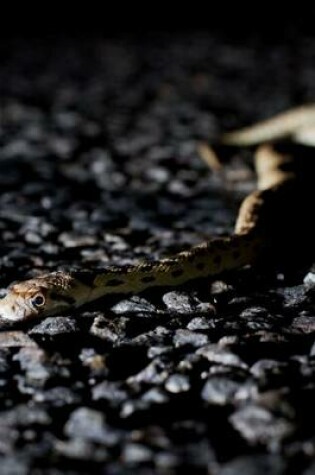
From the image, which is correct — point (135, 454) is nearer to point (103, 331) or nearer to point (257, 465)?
point (257, 465)

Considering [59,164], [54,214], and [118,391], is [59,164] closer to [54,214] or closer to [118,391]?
[54,214]

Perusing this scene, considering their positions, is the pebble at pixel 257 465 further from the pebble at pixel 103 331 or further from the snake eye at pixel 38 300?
A: the snake eye at pixel 38 300

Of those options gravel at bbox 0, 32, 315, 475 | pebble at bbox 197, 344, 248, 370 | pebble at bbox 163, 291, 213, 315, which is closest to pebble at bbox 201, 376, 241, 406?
gravel at bbox 0, 32, 315, 475

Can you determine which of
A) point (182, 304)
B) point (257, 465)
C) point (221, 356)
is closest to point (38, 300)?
point (182, 304)

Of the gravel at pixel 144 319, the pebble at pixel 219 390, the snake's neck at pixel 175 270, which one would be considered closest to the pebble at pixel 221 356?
the gravel at pixel 144 319

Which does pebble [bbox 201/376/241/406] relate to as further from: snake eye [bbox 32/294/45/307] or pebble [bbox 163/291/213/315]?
snake eye [bbox 32/294/45/307]

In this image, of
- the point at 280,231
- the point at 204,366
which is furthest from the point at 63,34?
the point at 204,366

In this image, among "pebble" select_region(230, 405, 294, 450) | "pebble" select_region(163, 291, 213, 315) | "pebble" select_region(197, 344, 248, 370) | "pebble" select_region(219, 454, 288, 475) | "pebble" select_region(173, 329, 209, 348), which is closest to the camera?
"pebble" select_region(219, 454, 288, 475)
